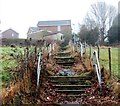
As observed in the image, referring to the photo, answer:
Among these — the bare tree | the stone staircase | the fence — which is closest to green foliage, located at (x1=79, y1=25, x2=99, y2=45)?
the bare tree

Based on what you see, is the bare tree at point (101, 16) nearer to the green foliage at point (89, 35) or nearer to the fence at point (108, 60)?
the green foliage at point (89, 35)

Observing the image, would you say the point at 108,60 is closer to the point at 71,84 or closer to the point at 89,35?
the point at 71,84

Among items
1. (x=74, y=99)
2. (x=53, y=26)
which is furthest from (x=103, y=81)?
(x=53, y=26)

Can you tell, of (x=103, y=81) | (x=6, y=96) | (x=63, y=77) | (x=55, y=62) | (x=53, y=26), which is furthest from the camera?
(x=53, y=26)

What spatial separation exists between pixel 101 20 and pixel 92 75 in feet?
89.9

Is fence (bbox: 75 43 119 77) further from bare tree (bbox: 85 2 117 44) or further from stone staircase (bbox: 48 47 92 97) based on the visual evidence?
bare tree (bbox: 85 2 117 44)

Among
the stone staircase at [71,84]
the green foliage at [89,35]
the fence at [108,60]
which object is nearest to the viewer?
the stone staircase at [71,84]

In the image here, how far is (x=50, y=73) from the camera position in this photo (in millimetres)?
10008

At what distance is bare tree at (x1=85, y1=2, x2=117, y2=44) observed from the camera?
3469 cm

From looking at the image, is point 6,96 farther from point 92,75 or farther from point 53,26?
point 53,26

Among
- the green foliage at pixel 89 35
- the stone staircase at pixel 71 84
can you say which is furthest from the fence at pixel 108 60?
the green foliage at pixel 89 35

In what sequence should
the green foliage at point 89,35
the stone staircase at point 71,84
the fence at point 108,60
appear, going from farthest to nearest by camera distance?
the green foliage at point 89,35, the fence at point 108,60, the stone staircase at point 71,84

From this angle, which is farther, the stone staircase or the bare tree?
the bare tree

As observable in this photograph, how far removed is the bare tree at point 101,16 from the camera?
34.7 meters
